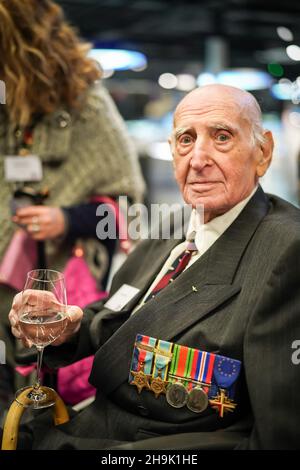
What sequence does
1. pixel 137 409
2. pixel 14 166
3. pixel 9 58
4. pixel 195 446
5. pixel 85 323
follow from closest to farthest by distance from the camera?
pixel 195 446 < pixel 137 409 < pixel 85 323 < pixel 9 58 < pixel 14 166

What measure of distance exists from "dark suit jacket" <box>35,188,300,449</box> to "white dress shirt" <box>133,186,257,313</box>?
2cm

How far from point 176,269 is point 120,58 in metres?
4.45

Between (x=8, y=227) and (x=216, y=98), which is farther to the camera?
(x=8, y=227)

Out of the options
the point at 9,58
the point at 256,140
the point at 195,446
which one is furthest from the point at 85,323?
the point at 9,58

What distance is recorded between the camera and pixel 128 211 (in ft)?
9.00

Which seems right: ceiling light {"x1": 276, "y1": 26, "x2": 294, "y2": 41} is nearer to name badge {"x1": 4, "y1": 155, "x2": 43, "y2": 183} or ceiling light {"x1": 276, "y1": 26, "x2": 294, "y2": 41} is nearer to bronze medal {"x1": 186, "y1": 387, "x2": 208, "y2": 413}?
name badge {"x1": 4, "y1": 155, "x2": 43, "y2": 183}

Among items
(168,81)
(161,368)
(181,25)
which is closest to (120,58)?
(181,25)

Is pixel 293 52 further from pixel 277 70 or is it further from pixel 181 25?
pixel 181 25

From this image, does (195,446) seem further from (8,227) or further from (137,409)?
(8,227)

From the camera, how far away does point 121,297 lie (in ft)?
6.28

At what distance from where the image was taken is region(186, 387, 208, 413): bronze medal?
1.54m

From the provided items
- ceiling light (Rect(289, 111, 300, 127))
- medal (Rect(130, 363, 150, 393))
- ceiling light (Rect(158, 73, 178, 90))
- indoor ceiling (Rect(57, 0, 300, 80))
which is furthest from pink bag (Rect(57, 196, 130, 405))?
ceiling light (Rect(158, 73, 178, 90))

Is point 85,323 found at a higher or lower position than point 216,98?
lower

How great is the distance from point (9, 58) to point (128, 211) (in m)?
0.76
